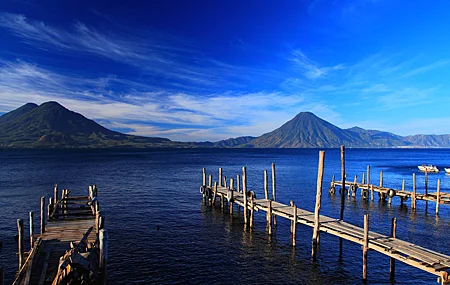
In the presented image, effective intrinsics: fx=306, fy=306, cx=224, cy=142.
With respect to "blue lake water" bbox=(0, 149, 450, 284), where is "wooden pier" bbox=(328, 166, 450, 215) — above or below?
above

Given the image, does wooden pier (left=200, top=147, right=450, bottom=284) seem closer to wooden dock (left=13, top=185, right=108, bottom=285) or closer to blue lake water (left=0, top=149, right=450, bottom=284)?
blue lake water (left=0, top=149, right=450, bottom=284)

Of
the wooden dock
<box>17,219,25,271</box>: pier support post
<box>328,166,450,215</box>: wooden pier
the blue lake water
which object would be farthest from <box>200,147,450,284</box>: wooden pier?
<box>328,166,450,215</box>: wooden pier

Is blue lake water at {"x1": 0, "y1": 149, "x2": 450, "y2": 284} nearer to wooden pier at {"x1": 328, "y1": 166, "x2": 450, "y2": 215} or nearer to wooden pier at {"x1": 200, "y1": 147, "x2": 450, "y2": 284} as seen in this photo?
wooden pier at {"x1": 328, "y1": 166, "x2": 450, "y2": 215}

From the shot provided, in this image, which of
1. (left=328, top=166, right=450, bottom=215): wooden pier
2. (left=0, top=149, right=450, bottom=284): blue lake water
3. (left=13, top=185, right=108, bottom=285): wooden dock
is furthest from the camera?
(left=328, top=166, right=450, bottom=215): wooden pier

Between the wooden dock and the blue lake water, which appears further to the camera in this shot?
the blue lake water

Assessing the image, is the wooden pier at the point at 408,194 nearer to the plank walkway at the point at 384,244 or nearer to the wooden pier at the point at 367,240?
the wooden pier at the point at 367,240

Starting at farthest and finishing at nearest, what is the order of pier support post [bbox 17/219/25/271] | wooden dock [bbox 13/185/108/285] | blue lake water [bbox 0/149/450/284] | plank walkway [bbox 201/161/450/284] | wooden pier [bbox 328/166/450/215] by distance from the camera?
1. wooden pier [bbox 328/166/450/215]
2. blue lake water [bbox 0/149/450/284]
3. pier support post [bbox 17/219/25/271]
4. plank walkway [bbox 201/161/450/284]
5. wooden dock [bbox 13/185/108/285]

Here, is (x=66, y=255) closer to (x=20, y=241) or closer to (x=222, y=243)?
(x=20, y=241)

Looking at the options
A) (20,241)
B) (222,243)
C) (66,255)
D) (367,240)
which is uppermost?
(66,255)

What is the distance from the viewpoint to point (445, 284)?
43.3ft

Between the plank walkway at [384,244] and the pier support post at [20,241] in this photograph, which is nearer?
the plank walkway at [384,244]

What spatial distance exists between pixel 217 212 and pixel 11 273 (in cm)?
2025

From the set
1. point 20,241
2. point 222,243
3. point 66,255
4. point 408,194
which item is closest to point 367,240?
point 222,243

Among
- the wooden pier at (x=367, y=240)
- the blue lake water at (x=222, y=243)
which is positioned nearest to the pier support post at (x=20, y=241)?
the blue lake water at (x=222, y=243)
